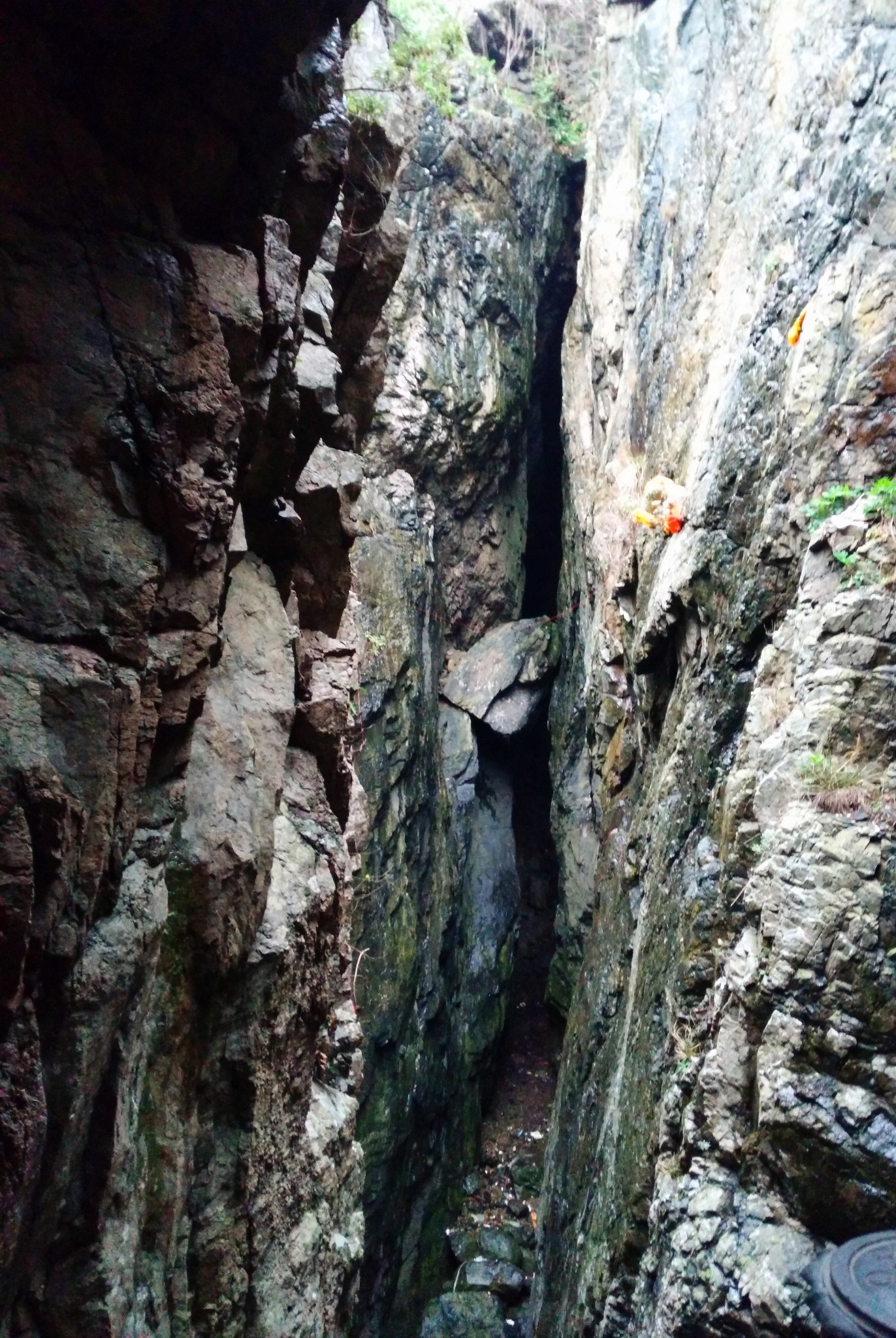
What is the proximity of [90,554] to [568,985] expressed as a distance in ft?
36.9

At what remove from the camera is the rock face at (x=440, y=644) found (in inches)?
408

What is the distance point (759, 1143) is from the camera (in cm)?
450

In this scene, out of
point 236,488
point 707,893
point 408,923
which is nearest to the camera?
point 236,488

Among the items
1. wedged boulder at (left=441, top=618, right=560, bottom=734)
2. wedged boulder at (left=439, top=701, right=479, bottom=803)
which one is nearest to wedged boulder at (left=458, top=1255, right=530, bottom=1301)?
wedged boulder at (left=439, top=701, right=479, bottom=803)

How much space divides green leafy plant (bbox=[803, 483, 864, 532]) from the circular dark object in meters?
3.67

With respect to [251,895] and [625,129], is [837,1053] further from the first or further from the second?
[625,129]

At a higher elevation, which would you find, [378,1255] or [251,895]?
[251,895]

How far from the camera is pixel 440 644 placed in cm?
1381

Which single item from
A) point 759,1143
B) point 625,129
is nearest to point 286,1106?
point 759,1143

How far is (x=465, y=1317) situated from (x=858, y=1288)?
312 inches

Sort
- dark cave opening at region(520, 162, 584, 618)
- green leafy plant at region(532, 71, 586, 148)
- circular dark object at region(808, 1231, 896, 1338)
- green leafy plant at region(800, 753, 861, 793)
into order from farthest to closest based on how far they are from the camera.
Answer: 1. dark cave opening at region(520, 162, 584, 618)
2. green leafy plant at region(532, 71, 586, 148)
3. green leafy plant at region(800, 753, 861, 793)
4. circular dark object at region(808, 1231, 896, 1338)

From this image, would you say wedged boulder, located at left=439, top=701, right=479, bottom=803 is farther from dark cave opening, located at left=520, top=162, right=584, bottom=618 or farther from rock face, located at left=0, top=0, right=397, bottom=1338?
rock face, located at left=0, top=0, right=397, bottom=1338

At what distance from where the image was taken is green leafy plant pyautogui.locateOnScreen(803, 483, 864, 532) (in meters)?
5.15

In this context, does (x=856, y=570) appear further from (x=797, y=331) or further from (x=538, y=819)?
(x=538, y=819)
